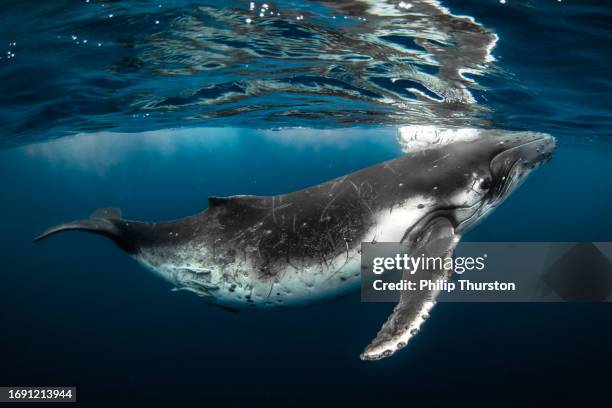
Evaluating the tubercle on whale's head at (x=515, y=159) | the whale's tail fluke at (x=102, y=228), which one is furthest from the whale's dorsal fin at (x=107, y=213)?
the tubercle on whale's head at (x=515, y=159)

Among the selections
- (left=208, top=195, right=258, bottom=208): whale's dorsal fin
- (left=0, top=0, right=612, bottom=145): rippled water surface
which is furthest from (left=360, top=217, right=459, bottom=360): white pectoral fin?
(left=0, top=0, right=612, bottom=145): rippled water surface

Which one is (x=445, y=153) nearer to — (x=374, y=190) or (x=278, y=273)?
(x=374, y=190)

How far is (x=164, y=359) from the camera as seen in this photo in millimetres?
19328

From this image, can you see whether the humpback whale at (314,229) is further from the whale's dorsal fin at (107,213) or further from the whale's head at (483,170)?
the whale's dorsal fin at (107,213)

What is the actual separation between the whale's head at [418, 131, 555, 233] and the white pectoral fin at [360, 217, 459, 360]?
0.46 m

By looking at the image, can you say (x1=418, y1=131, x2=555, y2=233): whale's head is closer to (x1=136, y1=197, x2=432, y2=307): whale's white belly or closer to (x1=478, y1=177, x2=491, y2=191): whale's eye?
(x1=478, y1=177, x2=491, y2=191): whale's eye

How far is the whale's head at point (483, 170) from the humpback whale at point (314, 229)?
2 cm

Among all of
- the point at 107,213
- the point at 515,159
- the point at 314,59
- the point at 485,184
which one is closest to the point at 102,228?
the point at 107,213

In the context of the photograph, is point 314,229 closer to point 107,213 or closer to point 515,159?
point 515,159

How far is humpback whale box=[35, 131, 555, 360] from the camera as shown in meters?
4.56

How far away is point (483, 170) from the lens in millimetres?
Result: 5113

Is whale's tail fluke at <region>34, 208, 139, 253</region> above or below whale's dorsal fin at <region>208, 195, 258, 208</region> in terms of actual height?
below

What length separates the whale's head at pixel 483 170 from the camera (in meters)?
4.92

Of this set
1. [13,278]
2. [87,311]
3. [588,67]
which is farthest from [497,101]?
[13,278]
